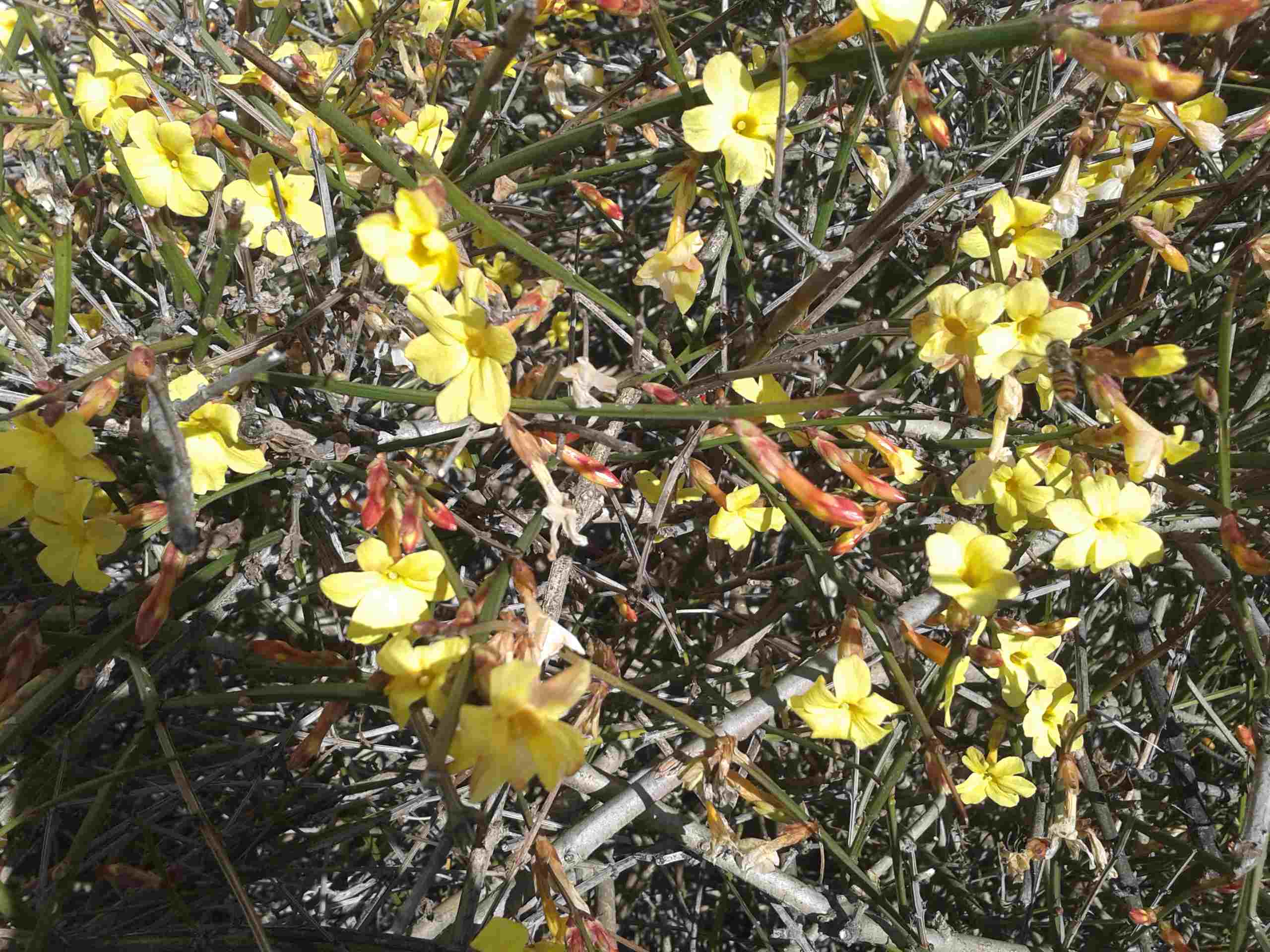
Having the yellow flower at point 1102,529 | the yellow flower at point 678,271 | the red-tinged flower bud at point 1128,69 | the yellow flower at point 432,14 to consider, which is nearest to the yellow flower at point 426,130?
the yellow flower at point 432,14

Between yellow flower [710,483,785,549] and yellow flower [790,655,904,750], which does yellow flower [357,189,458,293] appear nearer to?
yellow flower [710,483,785,549]

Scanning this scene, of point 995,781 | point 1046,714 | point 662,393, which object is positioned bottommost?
point 995,781

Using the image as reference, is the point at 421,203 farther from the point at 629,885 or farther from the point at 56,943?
the point at 629,885

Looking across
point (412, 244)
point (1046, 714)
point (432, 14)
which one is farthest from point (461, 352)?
point (1046, 714)

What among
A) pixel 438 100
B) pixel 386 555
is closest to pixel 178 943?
pixel 386 555

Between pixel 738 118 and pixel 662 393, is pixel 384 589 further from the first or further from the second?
pixel 738 118

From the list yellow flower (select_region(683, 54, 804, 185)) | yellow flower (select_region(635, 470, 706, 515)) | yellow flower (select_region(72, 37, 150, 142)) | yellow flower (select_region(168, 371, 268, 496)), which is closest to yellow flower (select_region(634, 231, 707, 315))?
yellow flower (select_region(683, 54, 804, 185))
